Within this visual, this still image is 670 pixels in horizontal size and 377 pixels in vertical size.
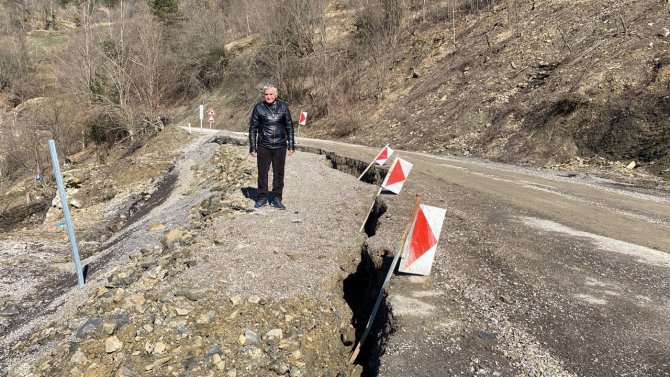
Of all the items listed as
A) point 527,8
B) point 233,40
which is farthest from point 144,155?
point 233,40

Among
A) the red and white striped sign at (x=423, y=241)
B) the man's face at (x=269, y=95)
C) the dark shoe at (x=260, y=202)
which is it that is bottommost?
the dark shoe at (x=260, y=202)

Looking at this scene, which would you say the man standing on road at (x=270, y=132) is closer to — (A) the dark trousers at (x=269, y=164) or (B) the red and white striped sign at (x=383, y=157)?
(A) the dark trousers at (x=269, y=164)

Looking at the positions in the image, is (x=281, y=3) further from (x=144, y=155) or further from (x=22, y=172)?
(x=22, y=172)

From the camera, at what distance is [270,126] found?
693cm

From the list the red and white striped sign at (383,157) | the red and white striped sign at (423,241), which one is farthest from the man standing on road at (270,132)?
the red and white striped sign at (383,157)

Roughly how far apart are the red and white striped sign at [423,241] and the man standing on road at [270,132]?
10.3 ft

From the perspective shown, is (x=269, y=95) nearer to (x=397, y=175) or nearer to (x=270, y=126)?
(x=270, y=126)

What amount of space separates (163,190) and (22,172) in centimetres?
2371

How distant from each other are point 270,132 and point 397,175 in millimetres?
2699

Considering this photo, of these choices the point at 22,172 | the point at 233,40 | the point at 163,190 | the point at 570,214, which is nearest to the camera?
the point at 570,214

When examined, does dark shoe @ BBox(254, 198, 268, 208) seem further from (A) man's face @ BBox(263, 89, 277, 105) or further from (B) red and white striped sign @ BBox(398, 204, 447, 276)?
(B) red and white striped sign @ BBox(398, 204, 447, 276)

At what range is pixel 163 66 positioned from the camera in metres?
33.5

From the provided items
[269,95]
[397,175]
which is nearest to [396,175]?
[397,175]

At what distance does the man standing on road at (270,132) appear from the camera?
270 inches
